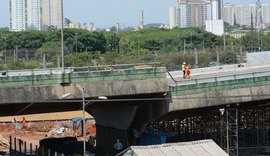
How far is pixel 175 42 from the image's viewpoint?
429 feet

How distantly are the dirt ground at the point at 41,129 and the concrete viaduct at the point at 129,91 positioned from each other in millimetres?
19658

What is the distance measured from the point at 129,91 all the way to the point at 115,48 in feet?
292

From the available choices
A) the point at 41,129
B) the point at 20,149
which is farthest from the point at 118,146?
the point at 41,129

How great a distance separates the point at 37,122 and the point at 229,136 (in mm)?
31325

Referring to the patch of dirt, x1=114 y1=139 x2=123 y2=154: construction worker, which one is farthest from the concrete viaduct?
the patch of dirt

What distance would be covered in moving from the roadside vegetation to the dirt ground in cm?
929

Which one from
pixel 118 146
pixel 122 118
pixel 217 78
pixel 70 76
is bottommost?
pixel 118 146

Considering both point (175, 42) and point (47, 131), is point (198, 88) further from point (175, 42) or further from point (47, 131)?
point (175, 42)

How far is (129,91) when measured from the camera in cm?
3494

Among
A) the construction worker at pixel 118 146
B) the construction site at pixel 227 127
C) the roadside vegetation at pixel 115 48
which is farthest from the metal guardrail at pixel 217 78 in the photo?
the roadside vegetation at pixel 115 48

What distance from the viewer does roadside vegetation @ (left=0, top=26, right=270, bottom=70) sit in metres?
85.1

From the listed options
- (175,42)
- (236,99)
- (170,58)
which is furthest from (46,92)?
(175,42)

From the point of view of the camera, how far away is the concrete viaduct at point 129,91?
3322 cm

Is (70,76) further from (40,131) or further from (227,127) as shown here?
(40,131)
